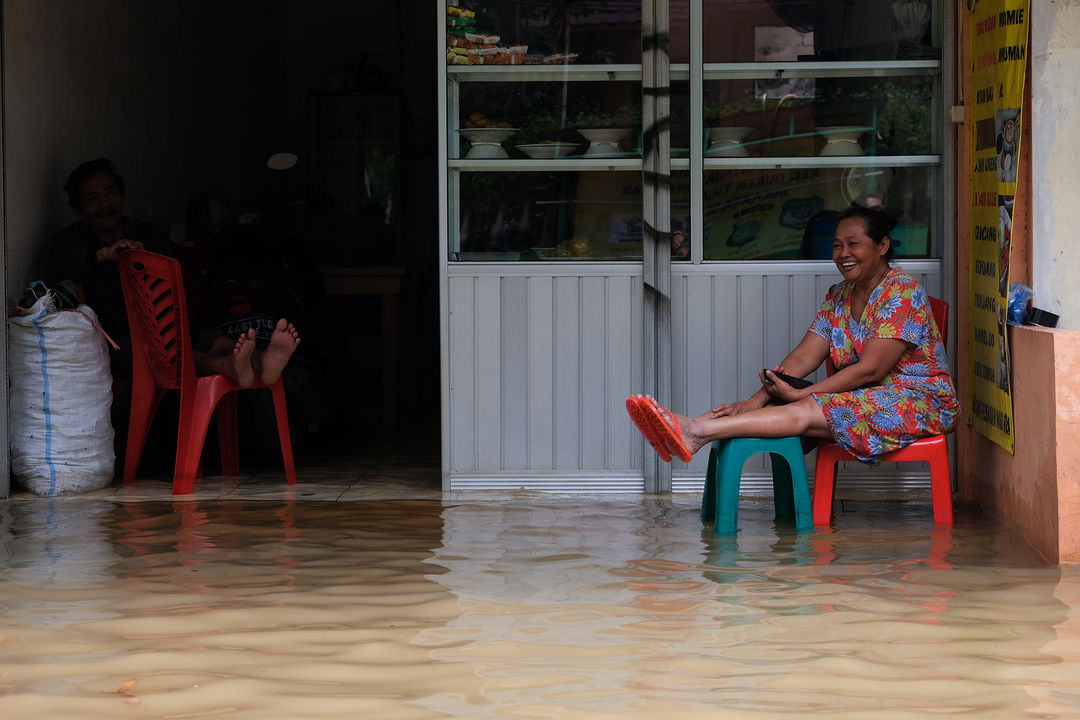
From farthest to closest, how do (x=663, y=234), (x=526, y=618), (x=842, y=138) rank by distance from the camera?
(x=842, y=138), (x=663, y=234), (x=526, y=618)

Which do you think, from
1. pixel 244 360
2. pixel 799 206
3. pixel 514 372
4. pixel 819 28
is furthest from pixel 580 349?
pixel 819 28

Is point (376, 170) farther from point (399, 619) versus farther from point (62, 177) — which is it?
point (399, 619)

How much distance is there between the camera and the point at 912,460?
4363 mm

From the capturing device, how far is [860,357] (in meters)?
4.48

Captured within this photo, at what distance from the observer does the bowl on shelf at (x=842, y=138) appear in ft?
16.8

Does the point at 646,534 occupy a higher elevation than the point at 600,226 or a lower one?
lower

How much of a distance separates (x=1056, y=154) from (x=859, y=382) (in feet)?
3.39

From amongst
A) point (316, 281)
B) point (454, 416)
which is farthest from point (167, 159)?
point (454, 416)

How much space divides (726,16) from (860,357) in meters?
1.60

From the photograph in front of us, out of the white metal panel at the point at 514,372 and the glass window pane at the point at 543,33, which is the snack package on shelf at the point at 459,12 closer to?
the glass window pane at the point at 543,33

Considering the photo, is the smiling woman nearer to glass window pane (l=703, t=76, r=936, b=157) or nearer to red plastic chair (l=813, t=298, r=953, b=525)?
red plastic chair (l=813, t=298, r=953, b=525)

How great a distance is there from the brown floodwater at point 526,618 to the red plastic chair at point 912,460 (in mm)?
106

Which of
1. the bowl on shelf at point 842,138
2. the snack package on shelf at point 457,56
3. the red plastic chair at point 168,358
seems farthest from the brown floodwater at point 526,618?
the snack package on shelf at point 457,56

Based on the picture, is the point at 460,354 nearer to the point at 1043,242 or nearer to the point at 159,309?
the point at 159,309
